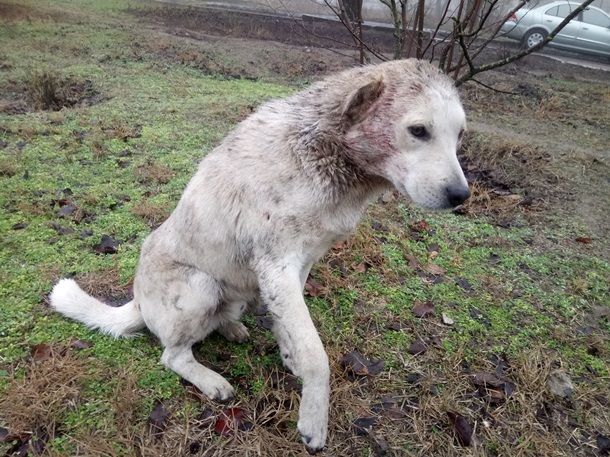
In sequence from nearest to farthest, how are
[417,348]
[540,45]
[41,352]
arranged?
[41,352] → [417,348] → [540,45]

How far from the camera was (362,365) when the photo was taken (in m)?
→ 3.02

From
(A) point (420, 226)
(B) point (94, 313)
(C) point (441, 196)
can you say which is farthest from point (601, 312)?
(B) point (94, 313)

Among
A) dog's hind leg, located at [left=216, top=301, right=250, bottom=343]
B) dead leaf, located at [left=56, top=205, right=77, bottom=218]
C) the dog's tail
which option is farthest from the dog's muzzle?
dead leaf, located at [left=56, top=205, right=77, bottom=218]

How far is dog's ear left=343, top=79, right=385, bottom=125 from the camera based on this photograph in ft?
7.59

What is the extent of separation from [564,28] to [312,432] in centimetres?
2138

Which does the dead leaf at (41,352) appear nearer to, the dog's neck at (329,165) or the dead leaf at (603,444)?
the dog's neck at (329,165)

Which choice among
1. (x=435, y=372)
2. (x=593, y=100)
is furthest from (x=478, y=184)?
(x=593, y=100)

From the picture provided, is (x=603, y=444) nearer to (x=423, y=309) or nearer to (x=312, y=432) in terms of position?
(x=423, y=309)

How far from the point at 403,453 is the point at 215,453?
41.4 inches

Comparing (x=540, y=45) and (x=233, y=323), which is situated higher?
(x=540, y=45)

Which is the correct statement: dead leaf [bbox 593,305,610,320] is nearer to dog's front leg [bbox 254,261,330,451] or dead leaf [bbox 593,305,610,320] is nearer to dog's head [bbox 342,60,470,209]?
dog's head [bbox 342,60,470,209]

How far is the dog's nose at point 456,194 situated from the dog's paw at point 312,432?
1.33m

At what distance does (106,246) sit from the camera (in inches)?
153

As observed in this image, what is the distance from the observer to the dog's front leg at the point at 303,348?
88.7 inches
